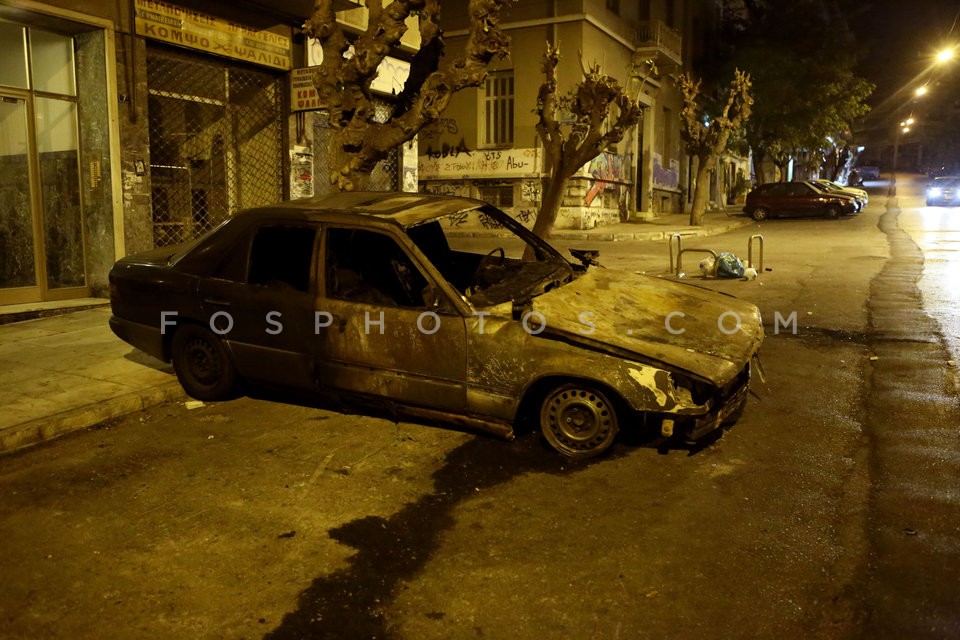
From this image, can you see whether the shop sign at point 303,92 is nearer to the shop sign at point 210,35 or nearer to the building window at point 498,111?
the shop sign at point 210,35

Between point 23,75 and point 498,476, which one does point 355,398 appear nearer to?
point 498,476

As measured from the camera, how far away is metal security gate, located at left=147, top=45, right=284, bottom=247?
10.5 meters

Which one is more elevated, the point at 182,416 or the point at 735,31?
the point at 735,31

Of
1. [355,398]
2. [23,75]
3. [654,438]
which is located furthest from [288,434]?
[23,75]

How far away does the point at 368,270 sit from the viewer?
5.31 m

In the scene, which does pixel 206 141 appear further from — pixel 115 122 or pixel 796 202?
pixel 796 202

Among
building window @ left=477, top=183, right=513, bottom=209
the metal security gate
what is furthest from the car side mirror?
building window @ left=477, top=183, right=513, bottom=209

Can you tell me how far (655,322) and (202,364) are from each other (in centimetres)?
352

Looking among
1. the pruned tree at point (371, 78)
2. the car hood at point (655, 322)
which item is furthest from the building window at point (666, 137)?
the car hood at point (655, 322)

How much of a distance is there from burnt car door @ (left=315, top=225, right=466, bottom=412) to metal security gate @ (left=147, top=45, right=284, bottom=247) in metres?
6.41

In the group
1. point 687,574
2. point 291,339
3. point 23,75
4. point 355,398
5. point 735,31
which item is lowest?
point 687,574

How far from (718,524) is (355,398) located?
252 centimetres

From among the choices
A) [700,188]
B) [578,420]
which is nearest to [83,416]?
[578,420]

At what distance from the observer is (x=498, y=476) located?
14.4 feet
